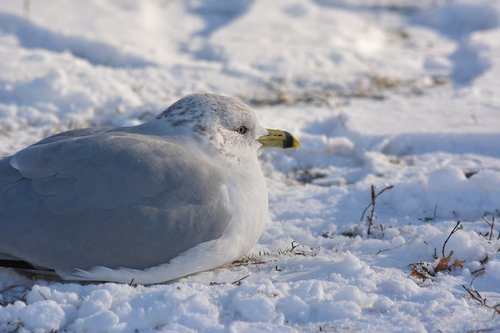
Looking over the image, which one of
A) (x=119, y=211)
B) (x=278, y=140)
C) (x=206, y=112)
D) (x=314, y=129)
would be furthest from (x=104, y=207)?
(x=314, y=129)

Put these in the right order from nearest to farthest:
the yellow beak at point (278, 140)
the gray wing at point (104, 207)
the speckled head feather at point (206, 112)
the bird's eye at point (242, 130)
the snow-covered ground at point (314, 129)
→ the snow-covered ground at point (314, 129)
the gray wing at point (104, 207)
the speckled head feather at point (206, 112)
the bird's eye at point (242, 130)
the yellow beak at point (278, 140)

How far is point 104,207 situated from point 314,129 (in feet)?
9.59

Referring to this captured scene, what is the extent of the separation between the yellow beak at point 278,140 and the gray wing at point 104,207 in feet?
2.23

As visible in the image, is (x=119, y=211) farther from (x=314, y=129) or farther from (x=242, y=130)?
(x=314, y=129)

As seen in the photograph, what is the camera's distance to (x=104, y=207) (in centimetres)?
327

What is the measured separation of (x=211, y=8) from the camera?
9.72 m

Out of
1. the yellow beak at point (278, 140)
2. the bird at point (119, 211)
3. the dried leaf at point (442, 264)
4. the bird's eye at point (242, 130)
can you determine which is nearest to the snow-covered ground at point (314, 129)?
the dried leaf at point (442, 264)

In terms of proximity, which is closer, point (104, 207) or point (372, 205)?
point (104, 207)

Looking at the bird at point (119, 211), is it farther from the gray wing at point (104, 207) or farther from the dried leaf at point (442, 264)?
the dried leaf at point (442, 264)

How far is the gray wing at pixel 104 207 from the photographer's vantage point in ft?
10.7

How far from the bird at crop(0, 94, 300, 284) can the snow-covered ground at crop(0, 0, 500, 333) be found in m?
0.14

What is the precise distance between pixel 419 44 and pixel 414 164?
3.94 metres

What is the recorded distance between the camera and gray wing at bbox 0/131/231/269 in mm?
3258

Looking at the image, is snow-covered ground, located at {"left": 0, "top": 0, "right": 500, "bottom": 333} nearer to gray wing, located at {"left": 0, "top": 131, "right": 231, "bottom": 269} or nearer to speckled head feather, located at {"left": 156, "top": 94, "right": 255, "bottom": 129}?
gray wing, located at {"left": 0, "top": 131, "right": 231, "bottom": 269}
